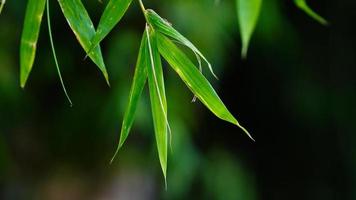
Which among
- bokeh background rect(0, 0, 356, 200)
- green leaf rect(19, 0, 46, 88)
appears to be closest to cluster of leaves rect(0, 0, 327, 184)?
green leaf rect(19, 0, 46, 88)

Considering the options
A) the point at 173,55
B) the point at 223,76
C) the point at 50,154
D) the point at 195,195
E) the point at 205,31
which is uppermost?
the point at 173,55

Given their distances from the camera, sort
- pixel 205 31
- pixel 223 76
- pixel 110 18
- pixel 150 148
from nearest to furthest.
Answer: pixel 110 18 → pixel 205 31 → pixel 150 148 → pixel 223 76

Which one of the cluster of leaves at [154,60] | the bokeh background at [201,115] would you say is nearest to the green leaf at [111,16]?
the cluster of leaves at [154,60]

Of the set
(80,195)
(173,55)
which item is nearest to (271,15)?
(80,195)

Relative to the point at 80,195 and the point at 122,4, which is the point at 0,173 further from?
the point at 122,4

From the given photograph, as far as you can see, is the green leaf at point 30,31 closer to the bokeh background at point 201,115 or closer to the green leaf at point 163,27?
the green leaf at point 163,27
